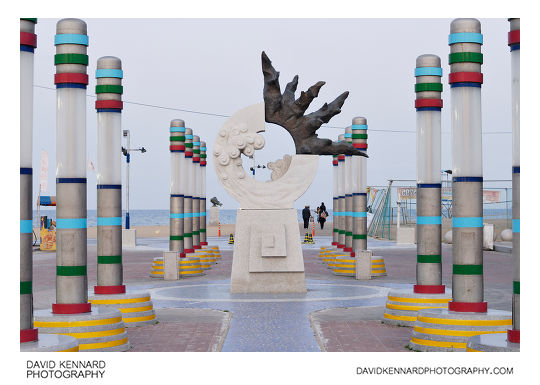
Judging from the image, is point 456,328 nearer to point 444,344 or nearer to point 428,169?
point 444,344

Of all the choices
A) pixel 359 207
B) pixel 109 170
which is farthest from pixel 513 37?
pixel 359 207

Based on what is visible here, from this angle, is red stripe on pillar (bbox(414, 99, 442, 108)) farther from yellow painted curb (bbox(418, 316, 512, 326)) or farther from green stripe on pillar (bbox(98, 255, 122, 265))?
green stripe on pillar (bbox(98, 255, 122, 265))

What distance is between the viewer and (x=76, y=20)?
1144 centimetres

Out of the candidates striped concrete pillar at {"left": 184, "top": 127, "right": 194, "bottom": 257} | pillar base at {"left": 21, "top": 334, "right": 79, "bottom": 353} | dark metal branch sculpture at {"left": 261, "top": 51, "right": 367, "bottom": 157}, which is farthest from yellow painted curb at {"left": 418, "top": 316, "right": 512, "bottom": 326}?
striped concrete pillar at {"left": 184, "top": 127, "right": 194, "bottom": 257}

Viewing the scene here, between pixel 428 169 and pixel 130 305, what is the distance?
5.74 meters

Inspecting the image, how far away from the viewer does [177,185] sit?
974 inches

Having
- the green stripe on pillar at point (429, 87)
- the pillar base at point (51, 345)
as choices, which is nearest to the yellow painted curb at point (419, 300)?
the green stripe on pillar at point (429, 87)

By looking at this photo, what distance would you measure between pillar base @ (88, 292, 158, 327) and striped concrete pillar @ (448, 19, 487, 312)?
5256 millimetres

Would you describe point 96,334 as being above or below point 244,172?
below

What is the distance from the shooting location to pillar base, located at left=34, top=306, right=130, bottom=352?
1095cm

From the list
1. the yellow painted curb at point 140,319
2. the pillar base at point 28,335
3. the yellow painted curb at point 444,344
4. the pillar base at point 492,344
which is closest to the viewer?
the pillar base at point 492,344

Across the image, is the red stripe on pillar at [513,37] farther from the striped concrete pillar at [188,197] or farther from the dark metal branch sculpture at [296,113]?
the striped concrete pillar at [188,197]

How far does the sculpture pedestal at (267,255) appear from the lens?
61.9 feet

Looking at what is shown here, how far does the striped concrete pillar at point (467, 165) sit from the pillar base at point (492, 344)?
1.79 m
